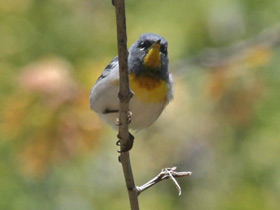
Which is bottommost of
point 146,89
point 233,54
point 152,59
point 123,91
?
point 123,91

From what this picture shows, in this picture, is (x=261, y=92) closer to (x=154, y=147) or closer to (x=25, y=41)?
(x=154, y=147)

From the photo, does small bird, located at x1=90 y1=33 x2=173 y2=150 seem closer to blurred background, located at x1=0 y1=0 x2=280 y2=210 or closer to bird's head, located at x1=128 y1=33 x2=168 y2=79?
bird's head, located at x1=128 y1=33 x2=168 y2=79

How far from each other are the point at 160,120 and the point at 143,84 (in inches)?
89.9

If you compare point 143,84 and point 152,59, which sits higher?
point 152,59

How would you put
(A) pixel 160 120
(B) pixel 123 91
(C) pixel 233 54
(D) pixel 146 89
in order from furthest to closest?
(A) pixel 160 120, (C) pixel 233 54, (D) pixel 146 89, (B) pixel 123 91

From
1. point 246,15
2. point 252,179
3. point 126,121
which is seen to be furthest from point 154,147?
point 126,121

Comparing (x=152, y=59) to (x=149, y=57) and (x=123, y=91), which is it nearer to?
(x=149, y=57)

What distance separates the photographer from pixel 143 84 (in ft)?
10.7

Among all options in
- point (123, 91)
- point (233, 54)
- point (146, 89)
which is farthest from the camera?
point (233, 54)

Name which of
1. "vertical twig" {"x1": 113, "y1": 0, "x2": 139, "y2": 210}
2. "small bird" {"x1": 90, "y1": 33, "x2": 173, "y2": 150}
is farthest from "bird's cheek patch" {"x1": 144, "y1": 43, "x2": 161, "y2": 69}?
"vertical twig" {"x1": 113, "y1": 0, "x2": 139, "y2": 210}

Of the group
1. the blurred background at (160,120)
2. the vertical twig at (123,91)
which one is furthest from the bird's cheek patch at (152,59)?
the blurred background at (160,120)

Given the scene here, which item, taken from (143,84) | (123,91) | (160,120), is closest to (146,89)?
(143,84)

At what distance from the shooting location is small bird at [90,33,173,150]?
10.7 feet

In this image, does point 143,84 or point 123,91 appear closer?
point 123,91
